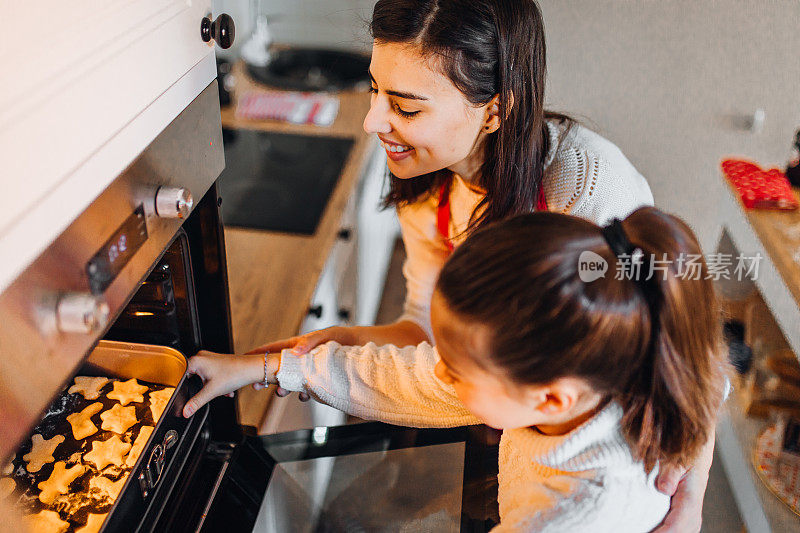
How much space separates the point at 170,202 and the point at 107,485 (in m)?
0.35

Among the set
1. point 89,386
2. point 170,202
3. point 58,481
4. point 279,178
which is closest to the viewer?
point 170,202

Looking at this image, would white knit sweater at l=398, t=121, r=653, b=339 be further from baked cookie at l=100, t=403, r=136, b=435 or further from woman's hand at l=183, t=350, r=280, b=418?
baked cookie at l=100, t=403, r=136, b=435

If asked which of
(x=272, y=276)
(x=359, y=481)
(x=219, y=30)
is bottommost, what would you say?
(x=272, y=276)

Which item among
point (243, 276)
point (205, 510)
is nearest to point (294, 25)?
point (243, 276)

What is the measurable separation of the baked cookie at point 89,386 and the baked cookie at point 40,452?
0.20ft

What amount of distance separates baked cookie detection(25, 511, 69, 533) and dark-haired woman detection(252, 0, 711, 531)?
0.39 meters

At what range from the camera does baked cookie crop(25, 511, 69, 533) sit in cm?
72

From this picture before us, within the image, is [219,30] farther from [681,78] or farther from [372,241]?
[372,241]

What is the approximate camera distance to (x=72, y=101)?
0.52m

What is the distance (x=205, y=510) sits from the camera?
0.85 m

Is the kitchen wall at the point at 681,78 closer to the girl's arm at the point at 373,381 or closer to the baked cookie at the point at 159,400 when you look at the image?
the girl's arm at the point at 373,381

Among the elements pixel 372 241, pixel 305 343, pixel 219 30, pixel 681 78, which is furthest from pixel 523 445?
pixel 372 241

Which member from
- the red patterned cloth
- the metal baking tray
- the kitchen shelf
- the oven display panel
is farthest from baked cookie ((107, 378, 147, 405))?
the red patterned cloth

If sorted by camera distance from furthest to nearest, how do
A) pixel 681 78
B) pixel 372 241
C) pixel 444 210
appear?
1. pixel 372 241
2. pixel 681 78
3. pixel 444 210
